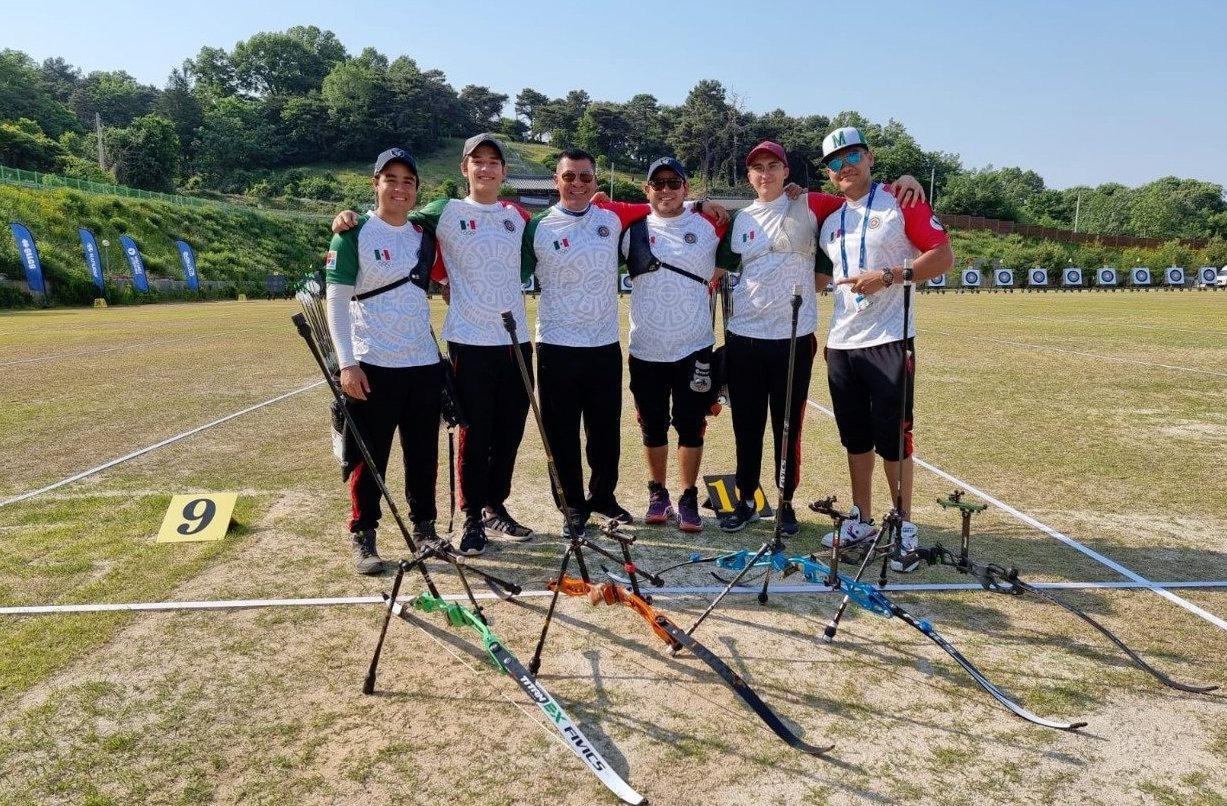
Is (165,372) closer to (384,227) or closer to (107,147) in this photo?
(384,227)

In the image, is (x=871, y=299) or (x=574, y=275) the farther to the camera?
(x=574, y=275)

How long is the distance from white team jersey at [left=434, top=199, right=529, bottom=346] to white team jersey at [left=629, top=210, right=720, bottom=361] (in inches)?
30.4

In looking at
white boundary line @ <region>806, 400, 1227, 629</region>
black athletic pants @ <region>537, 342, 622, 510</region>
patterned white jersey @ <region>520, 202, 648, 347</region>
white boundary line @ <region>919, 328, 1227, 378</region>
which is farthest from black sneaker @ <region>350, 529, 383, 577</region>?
white boundary line @ <region>919, 328, 1227, 378</region>

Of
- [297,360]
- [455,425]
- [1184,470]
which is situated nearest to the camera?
[455,425]

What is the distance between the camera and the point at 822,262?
4.69 metres

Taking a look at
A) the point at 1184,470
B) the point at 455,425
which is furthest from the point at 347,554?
the point at 1184,470

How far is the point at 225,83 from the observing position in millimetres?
137000

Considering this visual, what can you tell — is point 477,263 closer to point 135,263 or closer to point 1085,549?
point 1085,549

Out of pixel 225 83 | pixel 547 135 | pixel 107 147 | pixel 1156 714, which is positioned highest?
pixel 225 83

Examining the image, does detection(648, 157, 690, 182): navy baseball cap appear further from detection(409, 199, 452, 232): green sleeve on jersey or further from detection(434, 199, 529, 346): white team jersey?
detection(409, 199, 452, 232): green sleeve on jersey

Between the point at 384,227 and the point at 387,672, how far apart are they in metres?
2.34

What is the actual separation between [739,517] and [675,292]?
1470mm

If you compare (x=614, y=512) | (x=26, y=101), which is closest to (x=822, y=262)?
(x=614, y=512)

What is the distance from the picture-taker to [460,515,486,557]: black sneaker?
455 centimetres
